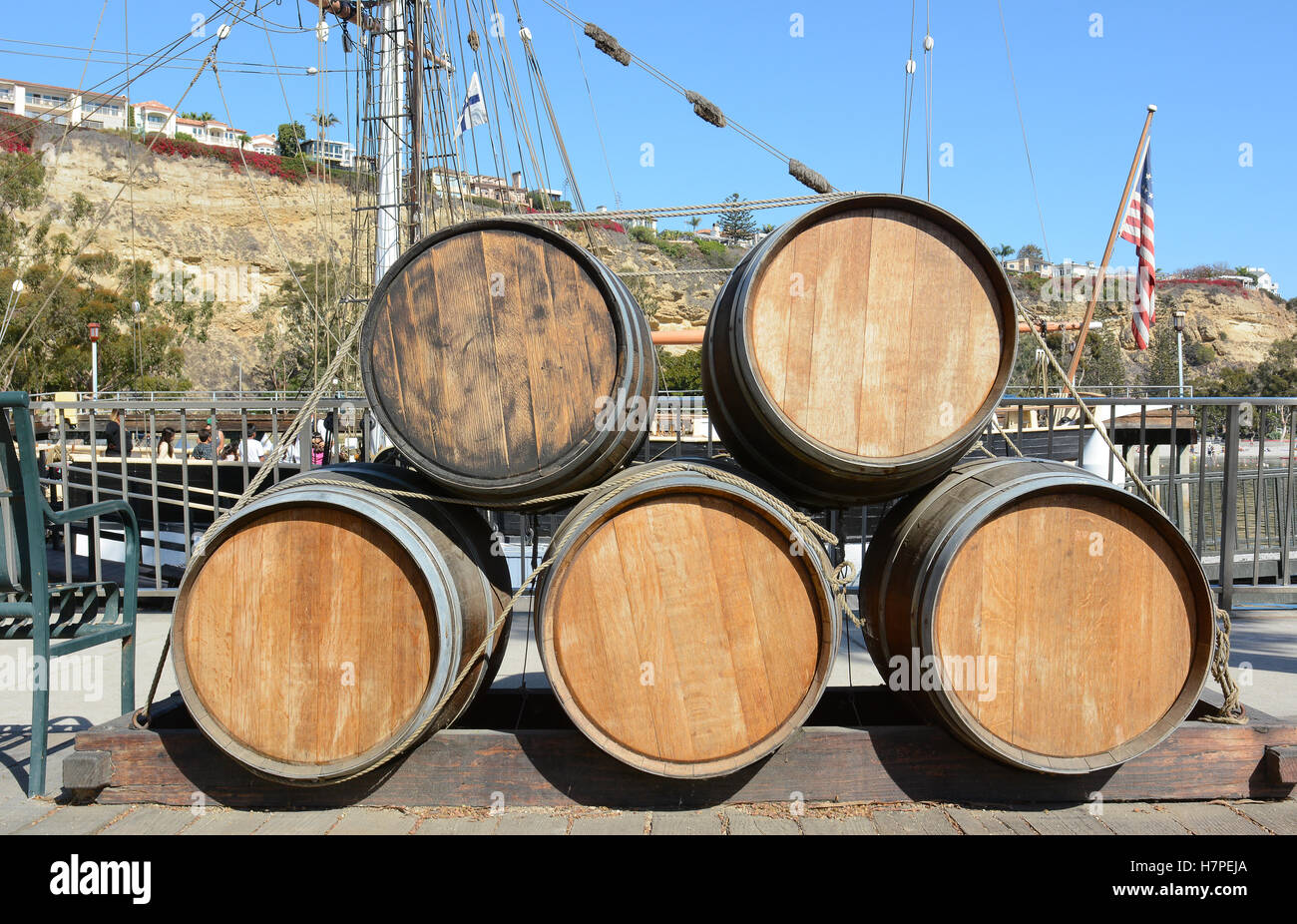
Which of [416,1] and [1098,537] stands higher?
[416,1]

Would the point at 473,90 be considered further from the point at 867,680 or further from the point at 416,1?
the point at 867,680

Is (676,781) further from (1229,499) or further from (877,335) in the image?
(1229,499)

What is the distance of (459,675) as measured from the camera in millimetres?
2725

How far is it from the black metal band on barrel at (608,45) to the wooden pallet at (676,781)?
7271mm

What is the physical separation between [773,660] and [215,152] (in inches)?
2380

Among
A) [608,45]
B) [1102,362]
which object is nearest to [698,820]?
[608,45]

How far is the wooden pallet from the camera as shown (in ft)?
9.07

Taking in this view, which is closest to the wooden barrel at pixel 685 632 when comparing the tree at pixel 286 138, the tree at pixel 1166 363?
the tree at pixel 1166 363

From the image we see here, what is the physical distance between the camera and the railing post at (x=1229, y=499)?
5125 millimetres

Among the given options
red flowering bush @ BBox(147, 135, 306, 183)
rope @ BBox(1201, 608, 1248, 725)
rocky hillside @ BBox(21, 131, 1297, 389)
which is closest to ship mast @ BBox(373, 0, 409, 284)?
rope @ BBox(1201, 608, 1248, 725)

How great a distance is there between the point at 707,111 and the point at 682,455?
15.6 feet

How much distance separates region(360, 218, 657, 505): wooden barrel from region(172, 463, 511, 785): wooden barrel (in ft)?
0.99

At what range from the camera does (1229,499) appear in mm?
5309

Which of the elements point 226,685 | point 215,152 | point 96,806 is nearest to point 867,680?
point 226,685
